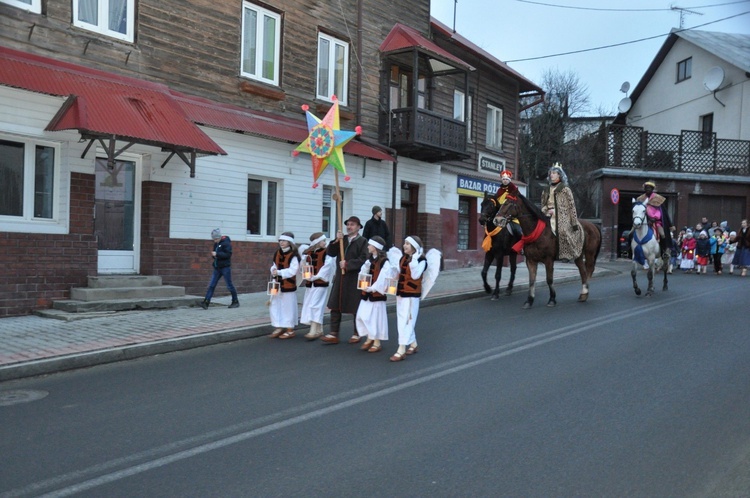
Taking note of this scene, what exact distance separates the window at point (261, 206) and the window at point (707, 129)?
75.2 ft

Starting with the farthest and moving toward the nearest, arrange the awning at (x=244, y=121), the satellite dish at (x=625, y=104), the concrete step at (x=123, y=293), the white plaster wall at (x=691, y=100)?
the satellite dish at (x=625, y=104) → the white plaster wall at (x=691, y=100) → the awning at (x=244, y=121) → the concrete step at (x=123, y=293)

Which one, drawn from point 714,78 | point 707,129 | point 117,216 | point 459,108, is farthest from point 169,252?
point 707,129

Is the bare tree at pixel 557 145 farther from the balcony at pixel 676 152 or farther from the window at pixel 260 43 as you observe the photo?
the window at pixel 260 43

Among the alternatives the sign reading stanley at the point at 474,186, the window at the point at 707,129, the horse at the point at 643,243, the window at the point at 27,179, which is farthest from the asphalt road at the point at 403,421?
the window at the point at 707,129

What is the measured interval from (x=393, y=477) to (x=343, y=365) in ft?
11.8

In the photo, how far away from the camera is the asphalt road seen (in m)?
4.41

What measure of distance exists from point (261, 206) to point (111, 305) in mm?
4960

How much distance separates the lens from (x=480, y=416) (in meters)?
5.78

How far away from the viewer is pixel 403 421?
569cm

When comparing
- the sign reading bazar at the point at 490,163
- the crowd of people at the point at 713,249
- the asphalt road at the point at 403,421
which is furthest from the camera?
the sign reading bazar at the point at 490,163

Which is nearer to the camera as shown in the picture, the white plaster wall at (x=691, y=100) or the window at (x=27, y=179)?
the window at (x=27, y=179)

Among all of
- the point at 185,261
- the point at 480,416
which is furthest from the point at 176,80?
the point at 480,416

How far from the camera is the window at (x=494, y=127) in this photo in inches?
948

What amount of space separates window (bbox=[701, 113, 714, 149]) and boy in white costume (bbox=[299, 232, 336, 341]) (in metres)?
26.3
